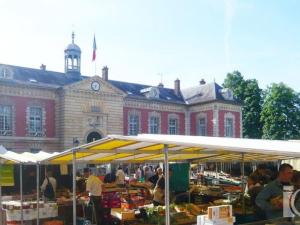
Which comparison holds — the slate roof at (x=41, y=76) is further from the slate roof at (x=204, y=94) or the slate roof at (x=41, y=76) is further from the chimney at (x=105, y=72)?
the slate roof at (x=204, y=94)

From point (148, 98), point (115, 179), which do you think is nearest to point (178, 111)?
point (148, 98)

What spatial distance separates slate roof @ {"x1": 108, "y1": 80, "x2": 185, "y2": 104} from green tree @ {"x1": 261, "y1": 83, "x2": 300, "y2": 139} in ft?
33.7

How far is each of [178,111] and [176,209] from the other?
28913 mm

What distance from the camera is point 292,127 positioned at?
144 ft

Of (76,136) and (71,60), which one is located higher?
(71,60)

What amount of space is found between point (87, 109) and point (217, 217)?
26.3 meters

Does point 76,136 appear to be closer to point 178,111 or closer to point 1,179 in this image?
point 178,111

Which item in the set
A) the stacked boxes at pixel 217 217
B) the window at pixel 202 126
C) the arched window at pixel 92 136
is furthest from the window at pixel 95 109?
the stacked boxes at pixel 217 217

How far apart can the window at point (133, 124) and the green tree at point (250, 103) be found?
1549cm

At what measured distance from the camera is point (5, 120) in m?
28.0

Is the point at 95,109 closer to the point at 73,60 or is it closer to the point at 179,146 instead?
the point at 73,60

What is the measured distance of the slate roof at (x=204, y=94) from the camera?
125ft

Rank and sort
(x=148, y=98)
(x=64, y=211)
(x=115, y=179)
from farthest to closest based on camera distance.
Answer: (x=148, y=98)
(x=115, y=179)
(x=64, y=211)

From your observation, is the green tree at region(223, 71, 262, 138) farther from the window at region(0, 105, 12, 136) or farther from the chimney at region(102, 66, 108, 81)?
the window at region(0, 105, 12, 136)
